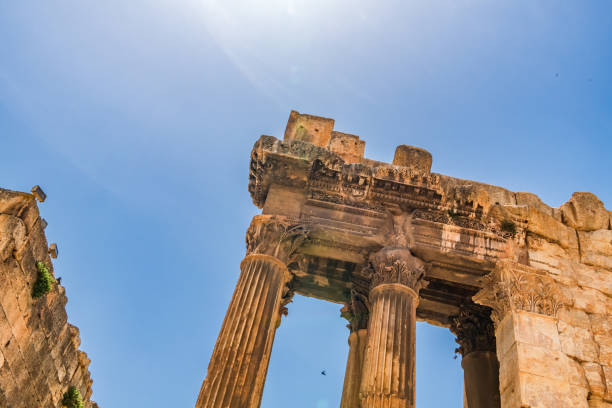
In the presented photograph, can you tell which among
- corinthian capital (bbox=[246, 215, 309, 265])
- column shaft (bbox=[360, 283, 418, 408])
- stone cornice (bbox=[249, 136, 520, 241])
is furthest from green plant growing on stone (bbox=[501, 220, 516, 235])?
corinthian capital (bbox=[246, 215, 309, 265])

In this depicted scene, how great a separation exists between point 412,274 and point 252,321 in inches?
132

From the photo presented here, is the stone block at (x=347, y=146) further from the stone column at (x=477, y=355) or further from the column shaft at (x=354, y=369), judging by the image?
the stone column at (x=477, y=355)

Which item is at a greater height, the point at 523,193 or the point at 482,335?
the point at 523,193

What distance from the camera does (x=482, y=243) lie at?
453 inches

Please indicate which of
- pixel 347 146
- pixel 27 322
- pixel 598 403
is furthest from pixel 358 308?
pixel 27 322

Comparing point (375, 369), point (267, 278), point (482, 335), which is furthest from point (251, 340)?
point (482, 335)

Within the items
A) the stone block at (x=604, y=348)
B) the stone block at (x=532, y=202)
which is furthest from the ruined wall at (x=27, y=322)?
the stone block at (x=604, y=348)

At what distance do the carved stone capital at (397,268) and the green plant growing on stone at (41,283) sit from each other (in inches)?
268

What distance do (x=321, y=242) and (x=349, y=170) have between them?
173 centimetres

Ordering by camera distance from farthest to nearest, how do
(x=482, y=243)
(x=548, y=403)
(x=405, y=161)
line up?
(x=405, y=161) → (x=482, y=243) → (x=548, y=403)

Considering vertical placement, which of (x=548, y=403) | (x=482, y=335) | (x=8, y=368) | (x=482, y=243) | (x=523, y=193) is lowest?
(x=8, y=368)

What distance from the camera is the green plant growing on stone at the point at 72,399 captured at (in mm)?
13047

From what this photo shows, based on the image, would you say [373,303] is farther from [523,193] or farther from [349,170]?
[523,193]

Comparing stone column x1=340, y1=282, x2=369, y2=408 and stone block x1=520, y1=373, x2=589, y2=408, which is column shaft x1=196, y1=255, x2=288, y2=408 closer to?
stone column x1=340, y1=282, x2=369, y2=408
